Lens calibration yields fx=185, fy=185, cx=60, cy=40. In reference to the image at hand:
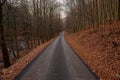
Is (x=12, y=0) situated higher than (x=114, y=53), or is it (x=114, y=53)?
(x=12, y=0)

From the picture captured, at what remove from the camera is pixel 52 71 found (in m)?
11.4

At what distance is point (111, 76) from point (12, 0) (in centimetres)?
1440

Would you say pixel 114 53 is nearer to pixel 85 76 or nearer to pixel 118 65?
pixel 118 65

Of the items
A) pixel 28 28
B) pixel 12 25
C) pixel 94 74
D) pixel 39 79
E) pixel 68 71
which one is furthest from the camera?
pixel 28 28

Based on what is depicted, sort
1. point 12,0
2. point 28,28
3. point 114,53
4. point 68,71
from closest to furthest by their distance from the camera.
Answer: point 68,71 < point 114,53 < point 12,0 < point 28,28

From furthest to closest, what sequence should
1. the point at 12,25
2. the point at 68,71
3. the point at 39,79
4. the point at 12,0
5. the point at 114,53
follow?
the point at 12,25
the point at 12,0
the point at 114,53
the point at 68,71
the point at 39,79

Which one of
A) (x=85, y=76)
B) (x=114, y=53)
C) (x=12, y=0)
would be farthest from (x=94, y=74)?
(x=12, y=0)

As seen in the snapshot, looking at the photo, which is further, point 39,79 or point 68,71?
point 68,71

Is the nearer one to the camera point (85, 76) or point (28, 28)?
point (85, 76)

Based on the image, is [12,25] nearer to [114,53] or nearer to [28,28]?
[28,28]

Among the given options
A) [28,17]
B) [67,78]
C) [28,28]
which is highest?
[28,17]

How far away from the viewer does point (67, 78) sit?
383 inches

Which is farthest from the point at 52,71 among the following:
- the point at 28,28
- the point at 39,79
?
the point at 28,28

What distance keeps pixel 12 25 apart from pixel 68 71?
75.3 feet
